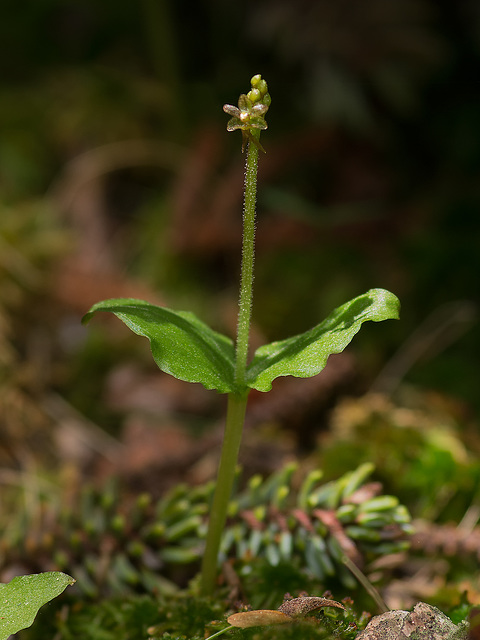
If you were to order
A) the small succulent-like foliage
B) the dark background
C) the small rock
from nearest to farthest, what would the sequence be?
the small rock < the small succulent-like foliage < the dark background

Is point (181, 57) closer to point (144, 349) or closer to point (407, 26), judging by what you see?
point (407, 26)

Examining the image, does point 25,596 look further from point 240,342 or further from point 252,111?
point 252,111

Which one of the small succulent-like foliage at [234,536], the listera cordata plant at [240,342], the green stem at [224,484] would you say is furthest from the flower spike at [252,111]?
the small succulent-like foliage at [234,536]

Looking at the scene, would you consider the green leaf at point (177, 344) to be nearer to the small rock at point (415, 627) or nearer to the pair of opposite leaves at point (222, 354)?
the pair of opposite leaves at point (222, 354)

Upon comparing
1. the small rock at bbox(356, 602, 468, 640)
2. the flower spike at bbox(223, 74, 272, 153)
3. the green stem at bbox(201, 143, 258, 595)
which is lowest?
the small rock at bbox(356, 602, 468, 640)

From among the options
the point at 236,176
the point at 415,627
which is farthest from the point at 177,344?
the point at 236,176

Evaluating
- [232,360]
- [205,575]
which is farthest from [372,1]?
[205,575]

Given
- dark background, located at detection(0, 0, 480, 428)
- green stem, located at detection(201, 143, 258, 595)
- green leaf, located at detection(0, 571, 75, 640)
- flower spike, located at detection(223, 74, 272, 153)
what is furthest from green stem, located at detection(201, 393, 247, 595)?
dark background, located at detection(0, 0, 480, 428)

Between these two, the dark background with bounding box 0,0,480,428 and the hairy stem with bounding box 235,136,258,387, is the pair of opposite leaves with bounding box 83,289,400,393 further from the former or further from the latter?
the dark background with bounding box 0,0,480,428
